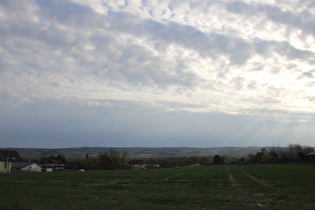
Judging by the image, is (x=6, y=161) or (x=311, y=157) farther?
(x=6, y=161)

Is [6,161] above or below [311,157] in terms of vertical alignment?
above

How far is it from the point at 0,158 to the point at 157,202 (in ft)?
272

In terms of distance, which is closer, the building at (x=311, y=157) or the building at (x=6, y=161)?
the building at (x=311, y=157)

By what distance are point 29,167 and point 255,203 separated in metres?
99.1

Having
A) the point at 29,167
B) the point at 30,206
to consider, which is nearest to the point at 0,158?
the point at 29,167

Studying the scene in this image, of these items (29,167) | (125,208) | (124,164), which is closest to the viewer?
(125,208)

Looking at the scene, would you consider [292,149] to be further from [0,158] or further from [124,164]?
[0,158]

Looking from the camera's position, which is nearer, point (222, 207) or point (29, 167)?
point (222, 207)

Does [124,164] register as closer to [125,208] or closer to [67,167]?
[67,167]

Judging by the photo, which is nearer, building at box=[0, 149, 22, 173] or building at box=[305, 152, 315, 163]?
building at box=[305, 152, 315, 163]

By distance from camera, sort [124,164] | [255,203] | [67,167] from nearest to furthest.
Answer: [255,203] → [67,167] → [124,164]

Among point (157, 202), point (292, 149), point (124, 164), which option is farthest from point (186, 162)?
point (157, 202)

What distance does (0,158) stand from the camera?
3282 inches

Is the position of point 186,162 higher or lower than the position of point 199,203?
lower
